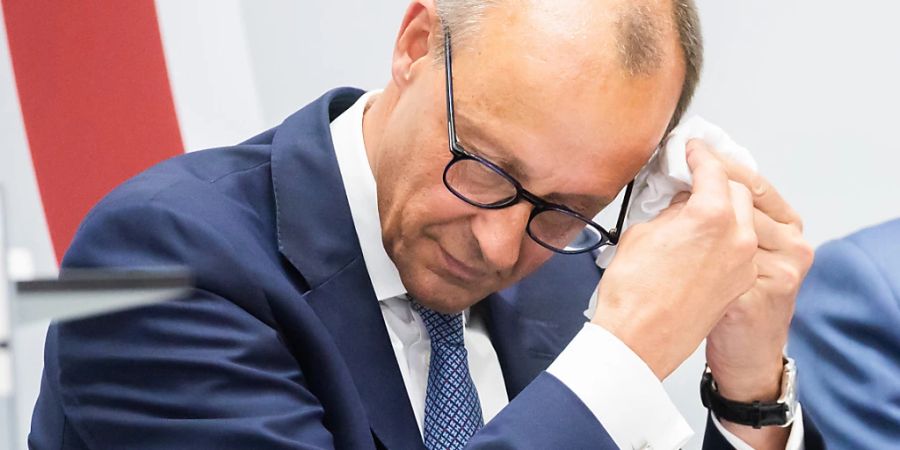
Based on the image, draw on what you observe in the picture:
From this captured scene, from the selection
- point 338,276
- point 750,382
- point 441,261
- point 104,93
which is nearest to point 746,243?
point 750,382

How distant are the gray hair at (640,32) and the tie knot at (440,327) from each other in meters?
0.29

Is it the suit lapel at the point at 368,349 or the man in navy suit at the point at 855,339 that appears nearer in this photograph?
the suit lapel at the point at 368,349

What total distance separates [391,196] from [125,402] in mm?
356

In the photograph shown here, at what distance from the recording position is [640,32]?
1.25m

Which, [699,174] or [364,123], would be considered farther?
[364,123]

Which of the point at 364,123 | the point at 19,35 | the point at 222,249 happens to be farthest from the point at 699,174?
the point at 19,35

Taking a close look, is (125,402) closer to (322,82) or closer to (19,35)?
(19,35)

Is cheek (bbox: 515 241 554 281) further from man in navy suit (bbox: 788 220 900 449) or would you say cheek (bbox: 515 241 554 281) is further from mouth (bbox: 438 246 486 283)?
man in navy suit (bbox: 788 220 900 449)

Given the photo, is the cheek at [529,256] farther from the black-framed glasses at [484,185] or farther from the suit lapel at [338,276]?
the suit lapel at [338,276]

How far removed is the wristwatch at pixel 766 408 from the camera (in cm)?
141

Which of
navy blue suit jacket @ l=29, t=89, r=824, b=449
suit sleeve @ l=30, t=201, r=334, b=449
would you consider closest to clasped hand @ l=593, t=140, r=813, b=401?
navy blue suit jacket @ l=29, t=89, r=824, b=449

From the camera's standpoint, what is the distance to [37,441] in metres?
1.32

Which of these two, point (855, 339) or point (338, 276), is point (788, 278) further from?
point (338, 276)

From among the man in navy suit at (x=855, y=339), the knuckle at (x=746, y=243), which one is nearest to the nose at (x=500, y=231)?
the knuckle at (x=746, y=243)
